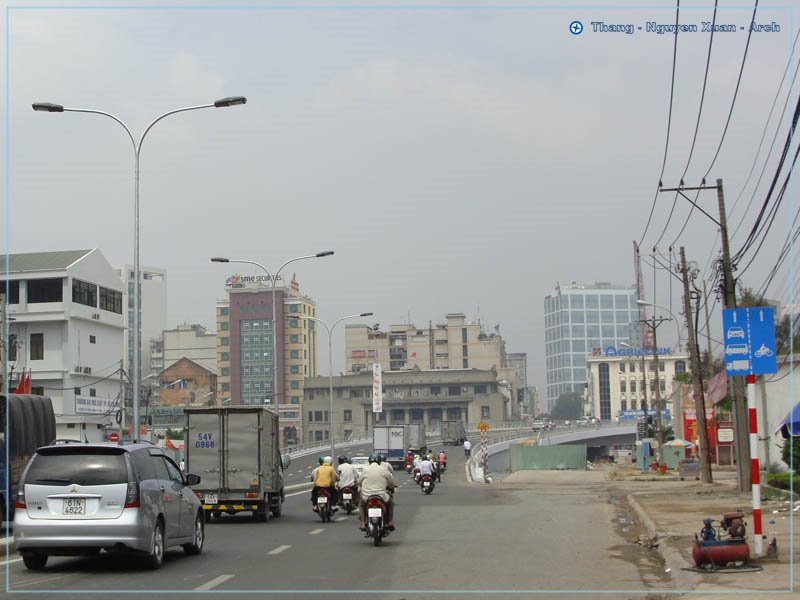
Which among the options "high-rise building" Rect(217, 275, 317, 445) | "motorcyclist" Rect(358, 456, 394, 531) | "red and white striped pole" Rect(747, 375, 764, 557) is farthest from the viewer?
"high-rise building" Rect(217, 275, 317, 445)

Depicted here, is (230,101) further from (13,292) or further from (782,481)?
(13,292)

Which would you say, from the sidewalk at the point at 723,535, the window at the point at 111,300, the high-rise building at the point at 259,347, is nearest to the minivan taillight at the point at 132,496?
the sidewalk at the point at 723,535

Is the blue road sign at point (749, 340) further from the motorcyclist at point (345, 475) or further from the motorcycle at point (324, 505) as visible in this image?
the motorcyclist at point (345, 475)

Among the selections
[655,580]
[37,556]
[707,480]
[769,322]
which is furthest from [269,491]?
[707,480]

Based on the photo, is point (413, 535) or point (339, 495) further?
point (339, 495)

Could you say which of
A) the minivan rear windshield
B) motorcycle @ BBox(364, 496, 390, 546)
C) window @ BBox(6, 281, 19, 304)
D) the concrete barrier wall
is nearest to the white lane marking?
the minivan rear windshield

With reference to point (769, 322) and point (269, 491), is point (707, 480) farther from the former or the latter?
point (769, 322)

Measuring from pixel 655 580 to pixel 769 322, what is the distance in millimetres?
3606

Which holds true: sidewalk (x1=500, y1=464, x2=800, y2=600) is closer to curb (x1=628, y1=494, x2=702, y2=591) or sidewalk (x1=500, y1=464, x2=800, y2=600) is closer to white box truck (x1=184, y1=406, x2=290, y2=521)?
curb (x1=628, y1=494, x2=702, y2=591)

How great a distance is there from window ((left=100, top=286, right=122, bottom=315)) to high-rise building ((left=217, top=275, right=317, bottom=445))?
65.3 metres

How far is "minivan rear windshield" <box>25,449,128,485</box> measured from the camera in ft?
43.0

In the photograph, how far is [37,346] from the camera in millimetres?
69438

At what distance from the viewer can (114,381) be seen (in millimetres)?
75250

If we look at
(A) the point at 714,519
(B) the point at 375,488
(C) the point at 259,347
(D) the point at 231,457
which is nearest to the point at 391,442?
(D) the point at 231,457
